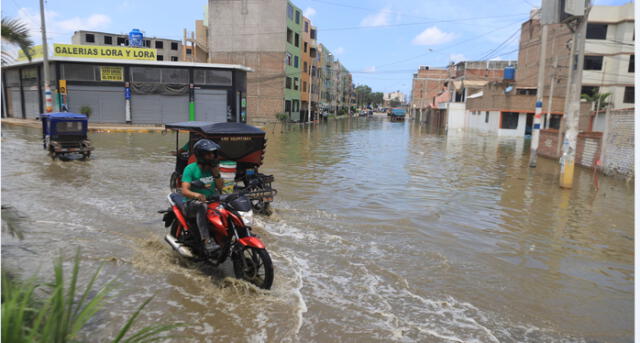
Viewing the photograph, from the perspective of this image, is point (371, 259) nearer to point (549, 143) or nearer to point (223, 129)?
point (223, 129)

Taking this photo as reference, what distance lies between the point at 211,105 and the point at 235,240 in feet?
113

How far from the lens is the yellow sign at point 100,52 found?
3491 centimetres

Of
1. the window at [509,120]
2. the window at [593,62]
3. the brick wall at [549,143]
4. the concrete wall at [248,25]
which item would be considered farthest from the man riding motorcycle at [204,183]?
the concrete wall at [248,25]

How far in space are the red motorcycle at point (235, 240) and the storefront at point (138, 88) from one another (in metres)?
32.9

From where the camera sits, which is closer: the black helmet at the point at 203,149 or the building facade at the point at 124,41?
the black helmet at the point at 203,149

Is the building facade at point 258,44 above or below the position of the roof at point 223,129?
above

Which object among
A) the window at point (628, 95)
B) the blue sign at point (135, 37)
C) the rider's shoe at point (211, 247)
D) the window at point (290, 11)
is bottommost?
the rider's shoe at point (211, 247)

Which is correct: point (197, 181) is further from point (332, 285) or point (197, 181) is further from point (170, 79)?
point (170, 79)

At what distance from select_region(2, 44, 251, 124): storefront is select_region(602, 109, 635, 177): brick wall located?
28.8 meters

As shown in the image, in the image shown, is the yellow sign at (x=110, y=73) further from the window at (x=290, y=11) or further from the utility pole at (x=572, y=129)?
the utility pole at (x=572, y=129)

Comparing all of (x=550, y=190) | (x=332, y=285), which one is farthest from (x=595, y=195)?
(x=332, y=285)

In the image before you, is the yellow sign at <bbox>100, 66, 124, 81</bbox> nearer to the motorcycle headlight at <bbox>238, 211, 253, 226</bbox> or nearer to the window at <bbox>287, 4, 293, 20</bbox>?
the window at <bbox>287, 4, 293, 20</bbox>

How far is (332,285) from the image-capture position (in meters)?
5.34

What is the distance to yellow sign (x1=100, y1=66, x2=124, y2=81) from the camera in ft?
117
